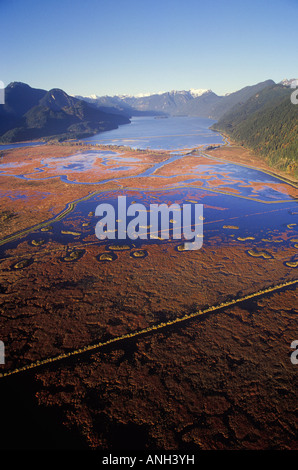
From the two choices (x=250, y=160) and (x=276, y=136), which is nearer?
(x=250, y=160)

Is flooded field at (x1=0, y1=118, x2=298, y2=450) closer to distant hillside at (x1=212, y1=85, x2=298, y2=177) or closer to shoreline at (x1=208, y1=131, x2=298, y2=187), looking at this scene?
shoreline at (x1=208, y1=131, x2=298, y2=187)

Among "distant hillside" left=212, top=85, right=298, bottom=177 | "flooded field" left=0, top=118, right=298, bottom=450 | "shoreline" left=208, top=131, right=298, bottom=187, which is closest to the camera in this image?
"flooded field" left=0, top=118, right=298, bottom=450

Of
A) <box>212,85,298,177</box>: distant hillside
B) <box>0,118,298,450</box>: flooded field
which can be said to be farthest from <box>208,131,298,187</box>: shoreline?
<box>0,118,298,450</box>: flooded field

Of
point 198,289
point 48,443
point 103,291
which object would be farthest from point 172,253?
point 48,443

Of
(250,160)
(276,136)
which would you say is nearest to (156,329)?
(250,160)

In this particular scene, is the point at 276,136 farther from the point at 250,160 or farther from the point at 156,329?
the point at 156,329

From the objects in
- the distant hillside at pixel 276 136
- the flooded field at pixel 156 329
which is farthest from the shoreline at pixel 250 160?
the flooded field at pixel 156 329

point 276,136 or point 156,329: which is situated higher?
point 276,136

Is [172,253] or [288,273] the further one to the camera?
[172,253]

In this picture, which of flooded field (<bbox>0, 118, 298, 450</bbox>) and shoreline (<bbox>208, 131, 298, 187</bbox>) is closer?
flooded field (<bbox>0, 118, 298, 450</bbox>)

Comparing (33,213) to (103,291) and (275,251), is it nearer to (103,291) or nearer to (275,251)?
(103,291)

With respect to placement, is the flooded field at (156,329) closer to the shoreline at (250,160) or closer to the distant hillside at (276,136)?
the shoreline at (250,160)
